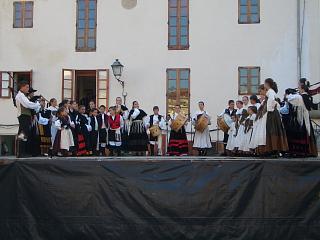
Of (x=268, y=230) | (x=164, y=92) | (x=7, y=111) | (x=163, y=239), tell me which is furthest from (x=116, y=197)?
(x=7, y=111)

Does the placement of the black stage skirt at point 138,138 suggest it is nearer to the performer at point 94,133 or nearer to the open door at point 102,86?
the performer at point 94,133

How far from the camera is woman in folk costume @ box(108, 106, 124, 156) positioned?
1299 centimetres

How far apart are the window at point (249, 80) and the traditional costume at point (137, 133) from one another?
561 cm

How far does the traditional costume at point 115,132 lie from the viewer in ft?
42.6

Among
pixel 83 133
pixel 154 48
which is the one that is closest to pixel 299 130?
pixel 83 133

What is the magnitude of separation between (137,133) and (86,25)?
6.74 m

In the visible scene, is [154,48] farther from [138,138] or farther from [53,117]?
[53,117]

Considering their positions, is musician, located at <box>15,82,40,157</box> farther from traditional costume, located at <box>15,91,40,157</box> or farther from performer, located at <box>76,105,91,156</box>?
performer, located at <box>76,105,91,156</box>

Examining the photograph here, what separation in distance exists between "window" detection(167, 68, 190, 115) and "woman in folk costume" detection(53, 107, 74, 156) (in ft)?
23.2

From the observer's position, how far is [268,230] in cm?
638

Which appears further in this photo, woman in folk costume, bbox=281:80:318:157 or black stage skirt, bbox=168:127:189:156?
black stage skirt, bbox=168:127:189:156

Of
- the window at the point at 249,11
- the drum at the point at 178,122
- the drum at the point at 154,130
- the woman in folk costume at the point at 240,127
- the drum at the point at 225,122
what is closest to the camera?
the woman in folk costume at the point at 240,127

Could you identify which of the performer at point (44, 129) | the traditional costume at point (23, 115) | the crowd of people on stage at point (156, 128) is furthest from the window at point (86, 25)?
the traditional costume at point (23, 115)

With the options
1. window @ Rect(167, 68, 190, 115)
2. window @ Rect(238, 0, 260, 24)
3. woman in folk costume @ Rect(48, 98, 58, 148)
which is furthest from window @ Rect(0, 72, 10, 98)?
window @ Rect(238, 0, 260, 24)
